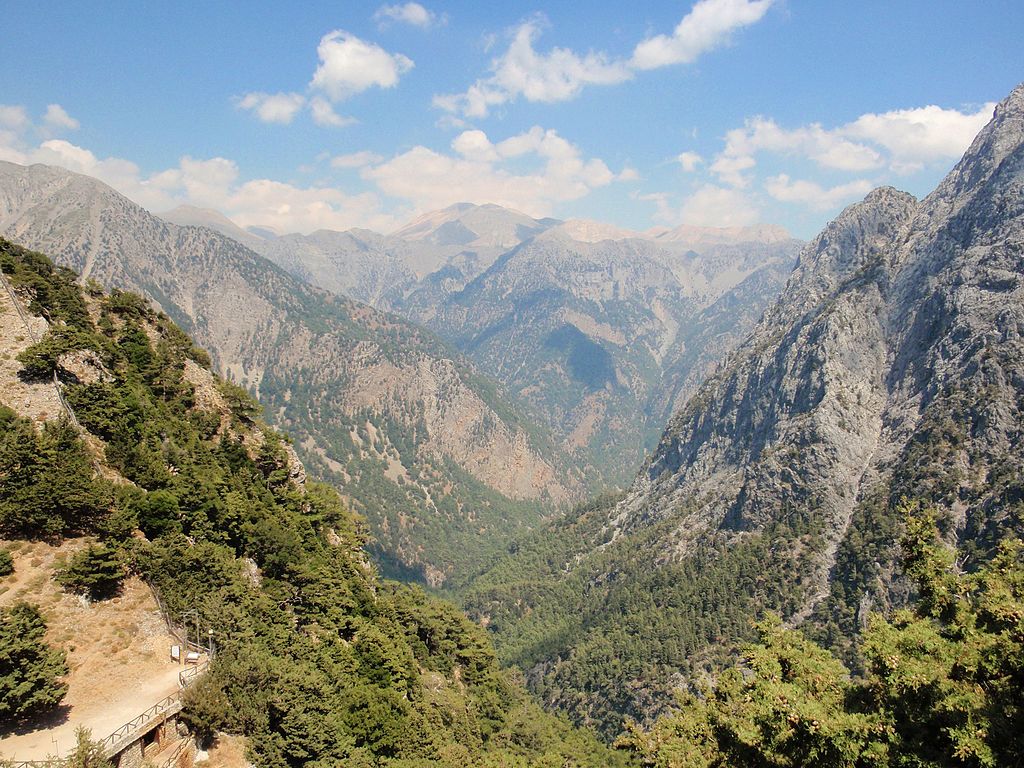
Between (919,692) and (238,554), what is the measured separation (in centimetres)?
5304

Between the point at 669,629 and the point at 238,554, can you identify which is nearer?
the point at 238,554

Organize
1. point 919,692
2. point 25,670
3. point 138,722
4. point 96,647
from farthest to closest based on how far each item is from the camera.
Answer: point 96,647, point 138,722, point 25,670, point 919,692

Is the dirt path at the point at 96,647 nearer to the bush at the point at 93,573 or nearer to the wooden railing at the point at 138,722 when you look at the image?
the bush at the point at 93,573

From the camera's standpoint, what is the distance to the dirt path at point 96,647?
1184 inches

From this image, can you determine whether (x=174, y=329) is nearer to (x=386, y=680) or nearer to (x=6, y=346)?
(x=6, y=346)

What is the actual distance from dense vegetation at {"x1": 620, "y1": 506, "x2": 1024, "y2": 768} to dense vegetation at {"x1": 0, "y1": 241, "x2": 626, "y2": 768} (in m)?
25.6

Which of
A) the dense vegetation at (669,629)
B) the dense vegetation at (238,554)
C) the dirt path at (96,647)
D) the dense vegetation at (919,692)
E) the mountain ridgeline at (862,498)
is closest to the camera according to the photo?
the dense vegetation at (919,692)

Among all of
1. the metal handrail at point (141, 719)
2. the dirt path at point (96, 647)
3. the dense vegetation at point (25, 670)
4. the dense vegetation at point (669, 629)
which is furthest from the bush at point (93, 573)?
the dense vegetation at point (669, 629)

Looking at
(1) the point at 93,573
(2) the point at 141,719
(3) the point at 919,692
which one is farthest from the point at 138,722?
(3) the point at 919,692

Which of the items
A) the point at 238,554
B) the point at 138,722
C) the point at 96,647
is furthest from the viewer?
the point at 238,554

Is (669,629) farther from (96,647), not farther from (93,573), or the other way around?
(93,573)

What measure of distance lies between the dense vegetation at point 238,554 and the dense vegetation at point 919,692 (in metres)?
25.6

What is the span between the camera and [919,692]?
84.3 feet

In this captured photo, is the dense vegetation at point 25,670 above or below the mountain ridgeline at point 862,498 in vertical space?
above
